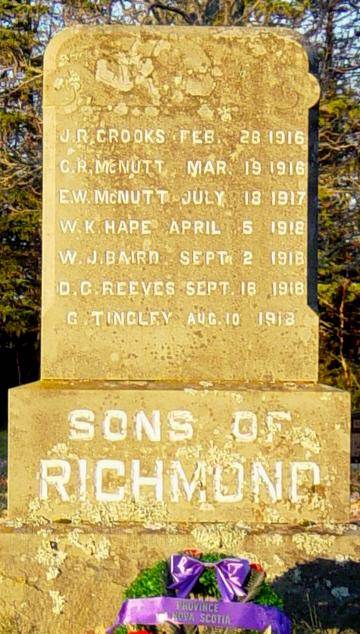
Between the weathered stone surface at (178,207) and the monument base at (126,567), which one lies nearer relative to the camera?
the monument base at (126,567)

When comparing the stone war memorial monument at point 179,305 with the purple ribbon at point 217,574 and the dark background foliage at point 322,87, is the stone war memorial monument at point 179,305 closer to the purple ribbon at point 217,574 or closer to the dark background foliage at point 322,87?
the purple ribbon at point 217,574

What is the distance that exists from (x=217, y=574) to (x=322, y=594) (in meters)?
0.88

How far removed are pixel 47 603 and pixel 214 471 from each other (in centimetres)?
91

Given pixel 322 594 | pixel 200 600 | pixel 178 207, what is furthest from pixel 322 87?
pixel 200 600

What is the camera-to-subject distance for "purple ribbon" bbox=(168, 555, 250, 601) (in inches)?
140

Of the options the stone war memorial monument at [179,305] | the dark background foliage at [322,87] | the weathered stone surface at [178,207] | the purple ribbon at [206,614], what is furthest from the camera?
the dark background foliage at [322,87]

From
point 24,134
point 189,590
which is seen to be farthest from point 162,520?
point 24,134

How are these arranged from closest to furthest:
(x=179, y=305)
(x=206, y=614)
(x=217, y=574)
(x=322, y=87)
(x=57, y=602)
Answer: (x=206, y=614)
(x=217, y=574)
(x=57, y=602)
(x=179, y=305)
(x=322, y=87)

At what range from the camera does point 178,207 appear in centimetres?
466

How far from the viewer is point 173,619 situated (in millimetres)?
3514

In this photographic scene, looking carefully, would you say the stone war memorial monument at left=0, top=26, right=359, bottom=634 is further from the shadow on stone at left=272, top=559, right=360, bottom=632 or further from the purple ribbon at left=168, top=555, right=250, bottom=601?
the purple ribbon at left=168, top=555, right=250, bottom=601

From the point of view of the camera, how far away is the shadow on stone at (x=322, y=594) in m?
4.30

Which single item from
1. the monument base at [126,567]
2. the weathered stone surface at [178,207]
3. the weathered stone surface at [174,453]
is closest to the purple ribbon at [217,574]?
the monument base at [126,567]

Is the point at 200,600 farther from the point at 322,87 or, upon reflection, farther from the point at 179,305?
the point at 322,87
